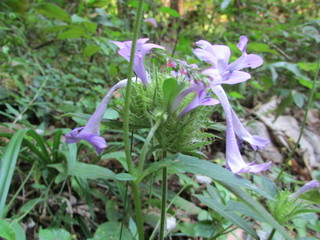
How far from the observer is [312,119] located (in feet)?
11.3

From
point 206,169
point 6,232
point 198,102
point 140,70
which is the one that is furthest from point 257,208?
point 6,232

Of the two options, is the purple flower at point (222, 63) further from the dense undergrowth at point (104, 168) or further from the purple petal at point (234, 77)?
the dense undergrowth at point (104, 168)

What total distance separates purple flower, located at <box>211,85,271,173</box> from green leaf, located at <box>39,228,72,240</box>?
696 millimetres

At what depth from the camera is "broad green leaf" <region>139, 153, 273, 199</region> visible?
Answer: 1.87 ft

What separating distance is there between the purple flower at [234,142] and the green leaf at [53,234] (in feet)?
2.29

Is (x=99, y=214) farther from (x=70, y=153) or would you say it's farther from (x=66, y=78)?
(x=66, y=78)

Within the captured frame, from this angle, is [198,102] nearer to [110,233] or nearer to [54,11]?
[110,233]

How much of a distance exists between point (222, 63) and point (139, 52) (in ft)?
0.73

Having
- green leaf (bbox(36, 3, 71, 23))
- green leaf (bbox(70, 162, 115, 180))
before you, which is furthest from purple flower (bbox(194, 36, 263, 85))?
green leaf (bbox(36, 3, 71, 23))

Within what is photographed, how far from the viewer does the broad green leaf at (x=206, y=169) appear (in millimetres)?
569

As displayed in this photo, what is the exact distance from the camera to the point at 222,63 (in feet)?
2.05

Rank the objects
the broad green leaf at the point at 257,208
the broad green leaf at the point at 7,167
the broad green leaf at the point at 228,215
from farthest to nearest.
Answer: the broad green leaf at the point at 7,167, the broad green leaf at the point at 228,215, the broad green leaf at the point at 257,208

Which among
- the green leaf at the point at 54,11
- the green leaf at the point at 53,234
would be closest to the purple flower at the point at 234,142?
the green leaf at the point at 53,234

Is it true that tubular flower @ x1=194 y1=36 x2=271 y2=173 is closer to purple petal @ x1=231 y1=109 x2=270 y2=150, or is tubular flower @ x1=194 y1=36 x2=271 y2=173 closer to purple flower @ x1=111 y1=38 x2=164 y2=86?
purple petal @ x1=231 y1=109 x2=270 y2=150
